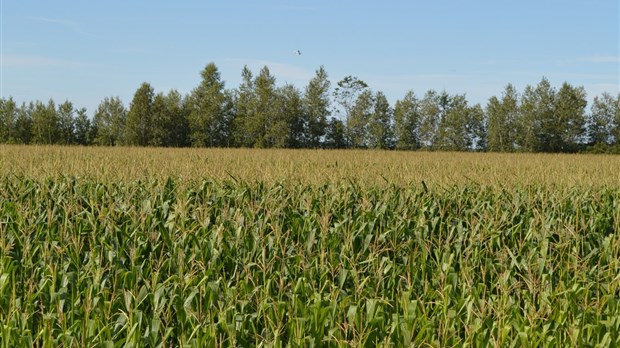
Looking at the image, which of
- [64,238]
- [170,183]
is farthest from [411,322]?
[170,183]

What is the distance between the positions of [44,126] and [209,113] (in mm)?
20053

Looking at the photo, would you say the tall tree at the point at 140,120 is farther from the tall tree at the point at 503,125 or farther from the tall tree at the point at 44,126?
the tall tree at the point at 503,125

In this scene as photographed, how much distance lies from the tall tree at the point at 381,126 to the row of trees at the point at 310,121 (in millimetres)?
130

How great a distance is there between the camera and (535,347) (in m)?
4.45

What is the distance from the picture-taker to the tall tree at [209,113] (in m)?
66.7

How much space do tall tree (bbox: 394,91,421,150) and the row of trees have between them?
132mm

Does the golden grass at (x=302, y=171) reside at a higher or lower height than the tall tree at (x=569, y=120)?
lower

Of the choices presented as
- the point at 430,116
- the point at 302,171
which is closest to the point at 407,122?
the point at 430,116

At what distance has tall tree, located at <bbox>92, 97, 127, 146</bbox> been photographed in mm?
73375

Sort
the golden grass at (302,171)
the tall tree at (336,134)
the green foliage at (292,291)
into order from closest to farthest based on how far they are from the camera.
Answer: the green foliage at (292,291) → the golden grass at (302,171) → the tall tree at (336,134)

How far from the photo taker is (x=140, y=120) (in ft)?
218

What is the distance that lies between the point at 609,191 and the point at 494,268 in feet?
23.3

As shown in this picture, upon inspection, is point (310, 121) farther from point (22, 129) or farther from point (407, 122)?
point (22, 129)

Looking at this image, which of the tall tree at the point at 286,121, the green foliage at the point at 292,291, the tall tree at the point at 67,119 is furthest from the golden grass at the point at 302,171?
the tall tree at the point at 67,119
